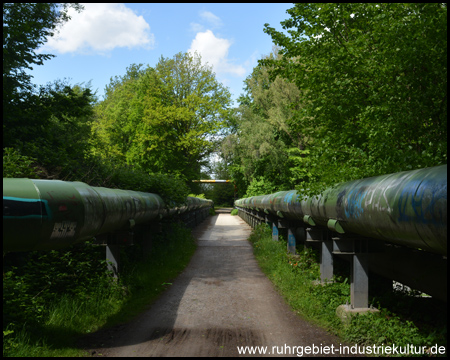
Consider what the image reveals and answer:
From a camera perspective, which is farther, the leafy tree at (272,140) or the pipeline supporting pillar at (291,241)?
the leafy tree at (272,140)

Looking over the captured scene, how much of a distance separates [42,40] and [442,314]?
45.8 feet

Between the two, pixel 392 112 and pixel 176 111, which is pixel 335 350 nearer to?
pixel 392 112

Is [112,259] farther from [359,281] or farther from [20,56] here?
[20,56]

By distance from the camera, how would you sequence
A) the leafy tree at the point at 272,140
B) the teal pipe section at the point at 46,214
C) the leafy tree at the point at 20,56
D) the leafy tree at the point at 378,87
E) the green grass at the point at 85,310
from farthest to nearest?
the leafy tree at the point at 272,140
the leafy tree at the point at 20,56
the leafy tree at the point at 378,87
the green grass at the point at 85,310
the teal pipe section at the point at 46,214

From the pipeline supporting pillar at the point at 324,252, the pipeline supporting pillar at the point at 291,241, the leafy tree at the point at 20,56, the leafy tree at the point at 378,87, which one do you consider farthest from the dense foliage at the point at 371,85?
the leafy tree at the point at 20,56

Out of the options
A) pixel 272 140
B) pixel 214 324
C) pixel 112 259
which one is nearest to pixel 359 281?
pixel 214 324

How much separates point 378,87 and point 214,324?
4634mm

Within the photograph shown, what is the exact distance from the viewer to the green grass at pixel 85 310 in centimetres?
468

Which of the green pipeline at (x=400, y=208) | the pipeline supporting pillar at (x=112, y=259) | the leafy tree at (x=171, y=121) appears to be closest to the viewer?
the green pipeline at (x=400, y=208)

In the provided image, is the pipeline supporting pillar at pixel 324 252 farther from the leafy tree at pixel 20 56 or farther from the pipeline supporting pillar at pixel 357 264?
the leafy tree at pixel 20 56

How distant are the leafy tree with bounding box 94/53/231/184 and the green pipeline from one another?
23.8 meters

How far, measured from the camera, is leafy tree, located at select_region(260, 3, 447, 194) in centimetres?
564

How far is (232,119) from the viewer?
3538 cm

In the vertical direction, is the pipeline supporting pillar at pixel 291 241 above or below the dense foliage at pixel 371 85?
below
